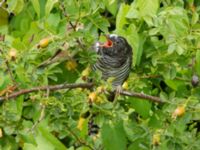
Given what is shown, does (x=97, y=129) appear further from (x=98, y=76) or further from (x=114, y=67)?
(x=98, y=76)

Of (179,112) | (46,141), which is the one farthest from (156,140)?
(46,141)

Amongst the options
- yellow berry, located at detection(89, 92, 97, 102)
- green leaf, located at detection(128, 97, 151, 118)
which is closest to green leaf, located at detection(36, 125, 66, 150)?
green leaf, located at detection(128, 97, 151, 118)

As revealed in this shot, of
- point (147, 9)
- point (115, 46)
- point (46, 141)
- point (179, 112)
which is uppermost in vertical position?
point (147, 9)

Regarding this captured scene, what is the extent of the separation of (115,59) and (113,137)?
24cm

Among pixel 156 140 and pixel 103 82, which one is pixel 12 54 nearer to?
pixel 103 82

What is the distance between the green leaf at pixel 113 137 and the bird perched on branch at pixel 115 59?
0.10 m

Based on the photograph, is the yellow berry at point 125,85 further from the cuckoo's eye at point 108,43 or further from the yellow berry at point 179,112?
the yellow berry at point 179,112

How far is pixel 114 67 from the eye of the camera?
216 centimetres

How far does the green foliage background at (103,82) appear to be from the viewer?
1.79 m

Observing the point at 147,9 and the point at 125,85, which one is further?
the point at 125,85

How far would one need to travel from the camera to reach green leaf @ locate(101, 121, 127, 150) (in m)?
2.04

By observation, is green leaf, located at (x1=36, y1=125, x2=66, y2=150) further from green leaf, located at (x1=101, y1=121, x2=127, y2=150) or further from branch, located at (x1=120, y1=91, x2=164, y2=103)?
branch, located at (x1=120, y1=91, x2=164, y2=103)

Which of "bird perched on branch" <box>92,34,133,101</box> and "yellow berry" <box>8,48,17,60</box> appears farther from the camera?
"bird perched on branch" <box>92,34,133,101</box>

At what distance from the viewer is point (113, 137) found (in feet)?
6.73
